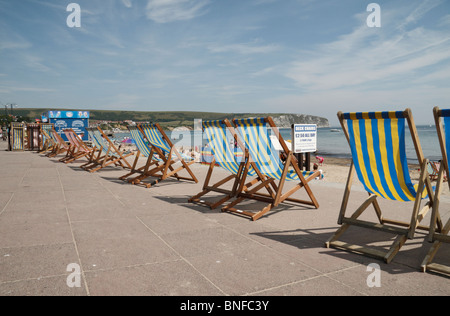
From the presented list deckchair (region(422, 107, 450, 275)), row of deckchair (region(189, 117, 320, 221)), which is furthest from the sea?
deckchair (region(422, 107, 450, 275))

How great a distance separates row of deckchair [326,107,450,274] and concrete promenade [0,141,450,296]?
162mm

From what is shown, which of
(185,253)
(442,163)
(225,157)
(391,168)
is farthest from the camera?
(225,157)

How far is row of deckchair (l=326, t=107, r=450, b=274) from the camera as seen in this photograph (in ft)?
8.90

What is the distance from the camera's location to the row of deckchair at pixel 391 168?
271 cm

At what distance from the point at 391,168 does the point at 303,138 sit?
618 centimetres

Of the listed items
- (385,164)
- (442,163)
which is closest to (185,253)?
(385,164)

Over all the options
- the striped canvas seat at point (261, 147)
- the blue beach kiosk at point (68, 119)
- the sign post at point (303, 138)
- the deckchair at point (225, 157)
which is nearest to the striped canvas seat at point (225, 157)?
the deckchair at point (225, 157)

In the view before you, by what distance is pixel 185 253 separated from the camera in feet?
9.42

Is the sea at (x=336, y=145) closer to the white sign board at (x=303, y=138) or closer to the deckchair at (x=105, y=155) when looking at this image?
the deckchair at (x=105, y=155)

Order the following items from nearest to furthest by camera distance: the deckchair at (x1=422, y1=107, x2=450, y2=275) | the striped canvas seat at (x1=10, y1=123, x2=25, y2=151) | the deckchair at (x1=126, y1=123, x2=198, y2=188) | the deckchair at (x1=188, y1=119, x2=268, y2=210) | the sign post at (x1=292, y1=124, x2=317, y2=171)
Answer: the deckchair at (x1=422, y1=107, x2=450, y2=275)
the deckchair at (x1=188, y1=119, x2=268, y2=210)
the deckchair at (x1=126, y1=123, x2=198, y2=188)
the sign post at (x1=292, y1=124, x2=317, y2=171)
the striped canvas seat at (x1=10, y1=123, x2=25, y2=151)

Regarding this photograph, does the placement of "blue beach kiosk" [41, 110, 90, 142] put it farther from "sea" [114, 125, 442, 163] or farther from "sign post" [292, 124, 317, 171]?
"sign post" [292, 124, 317, 171]

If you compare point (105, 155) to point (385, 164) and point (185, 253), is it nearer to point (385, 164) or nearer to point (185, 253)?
point (185, 253)

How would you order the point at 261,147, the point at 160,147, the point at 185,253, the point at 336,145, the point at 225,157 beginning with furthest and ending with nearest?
the point at 336,145 → the point at 160,147 → the point at 225,157 → the point at 261,147 → the point at 185,253
